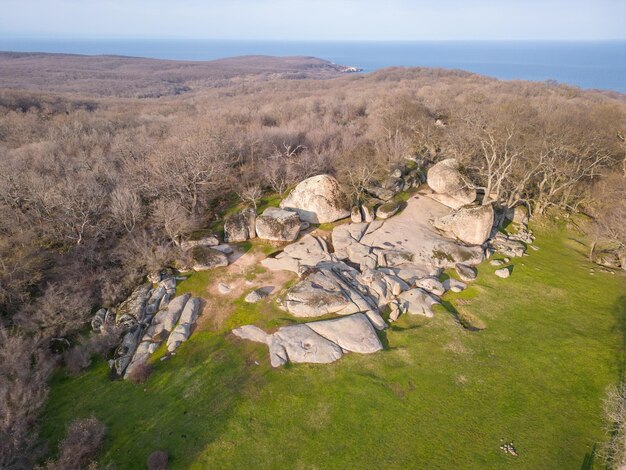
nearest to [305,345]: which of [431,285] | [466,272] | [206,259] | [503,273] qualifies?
[431,285]

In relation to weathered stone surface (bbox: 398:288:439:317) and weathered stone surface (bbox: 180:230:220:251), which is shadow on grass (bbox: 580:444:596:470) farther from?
weathered stone surface (bbox: 180:230:220:251)

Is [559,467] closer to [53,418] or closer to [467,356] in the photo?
[467,356]

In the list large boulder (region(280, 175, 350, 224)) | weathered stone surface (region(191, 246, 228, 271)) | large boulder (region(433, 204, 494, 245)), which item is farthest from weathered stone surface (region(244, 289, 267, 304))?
large boulder (region(433, 204, 494, 245))

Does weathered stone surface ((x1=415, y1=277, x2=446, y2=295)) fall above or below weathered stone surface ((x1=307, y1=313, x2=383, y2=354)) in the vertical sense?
above

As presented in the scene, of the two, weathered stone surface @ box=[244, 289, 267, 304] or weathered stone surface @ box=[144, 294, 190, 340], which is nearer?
weathered stone surface @ box=[144, 294, 190, 340]

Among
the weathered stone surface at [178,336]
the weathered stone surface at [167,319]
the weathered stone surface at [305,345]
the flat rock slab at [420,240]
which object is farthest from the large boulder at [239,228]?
the weathered stone surface at [305,345]

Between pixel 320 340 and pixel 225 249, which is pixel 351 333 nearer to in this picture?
pixel 320 340

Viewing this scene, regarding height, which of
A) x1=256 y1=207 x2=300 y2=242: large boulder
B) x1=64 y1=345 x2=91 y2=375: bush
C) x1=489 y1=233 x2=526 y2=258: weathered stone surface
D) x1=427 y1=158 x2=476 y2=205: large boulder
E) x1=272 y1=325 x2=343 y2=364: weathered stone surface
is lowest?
x1=64 y1=345 x2=91 y2=375: bush

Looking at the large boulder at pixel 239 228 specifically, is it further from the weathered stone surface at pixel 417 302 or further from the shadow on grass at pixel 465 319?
the shadow on grass at pixel 465 319
